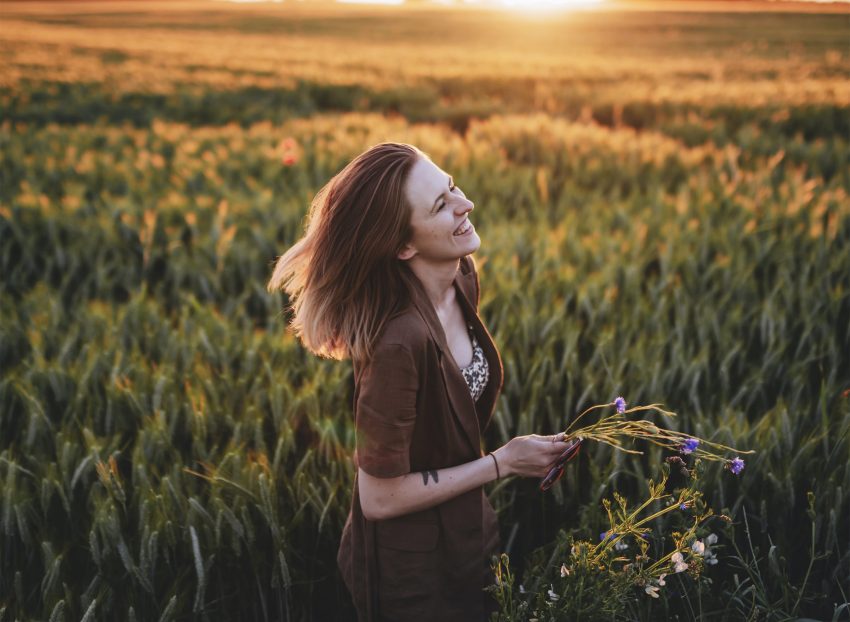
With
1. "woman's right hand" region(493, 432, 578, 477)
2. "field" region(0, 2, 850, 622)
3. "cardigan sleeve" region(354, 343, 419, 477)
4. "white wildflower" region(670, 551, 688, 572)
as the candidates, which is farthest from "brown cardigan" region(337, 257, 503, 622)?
"white wildflower" region(670, 551, 688, 572)

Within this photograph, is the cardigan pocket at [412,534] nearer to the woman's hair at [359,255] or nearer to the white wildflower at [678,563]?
the woman's hair at [359,255]

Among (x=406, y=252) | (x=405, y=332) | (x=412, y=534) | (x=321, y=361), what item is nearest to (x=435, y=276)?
(x=406, y=252)

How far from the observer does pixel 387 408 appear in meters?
1.11

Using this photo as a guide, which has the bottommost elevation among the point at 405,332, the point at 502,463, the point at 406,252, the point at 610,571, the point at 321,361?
the point at 321,361

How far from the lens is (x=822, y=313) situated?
2.62m

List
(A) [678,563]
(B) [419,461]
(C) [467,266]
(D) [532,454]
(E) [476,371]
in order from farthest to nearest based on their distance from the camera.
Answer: (C) [467,266] → (E) [476,371] → (B) [419,461] → (D) [532,454] → (A) [678,563]

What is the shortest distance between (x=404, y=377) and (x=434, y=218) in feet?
1.02

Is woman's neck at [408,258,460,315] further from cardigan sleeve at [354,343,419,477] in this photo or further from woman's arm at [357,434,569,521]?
woman's arm at [357,434,569,521]

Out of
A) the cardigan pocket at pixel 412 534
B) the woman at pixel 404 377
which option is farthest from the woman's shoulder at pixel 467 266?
the cardigan pocket at pixel 412 534

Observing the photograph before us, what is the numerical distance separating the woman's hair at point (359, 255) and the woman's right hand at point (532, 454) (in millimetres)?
336

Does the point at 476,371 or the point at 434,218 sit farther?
the point at 476,371

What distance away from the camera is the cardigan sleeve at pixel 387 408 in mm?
1113

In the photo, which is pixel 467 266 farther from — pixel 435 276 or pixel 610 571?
pixel 610 571

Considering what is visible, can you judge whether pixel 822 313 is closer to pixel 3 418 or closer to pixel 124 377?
pixel 124 377
